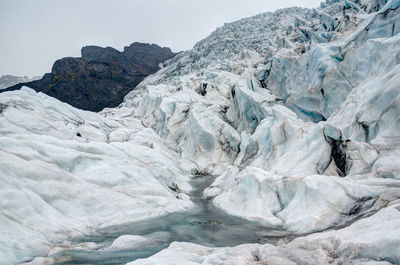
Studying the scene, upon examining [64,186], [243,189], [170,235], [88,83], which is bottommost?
[170,235]

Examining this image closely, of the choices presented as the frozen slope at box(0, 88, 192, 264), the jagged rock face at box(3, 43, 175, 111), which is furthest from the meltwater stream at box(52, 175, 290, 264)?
the jagged rock face at box(3, 43, 175, 111)

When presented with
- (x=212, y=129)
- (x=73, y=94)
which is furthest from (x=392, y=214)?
(x=73, y=94)

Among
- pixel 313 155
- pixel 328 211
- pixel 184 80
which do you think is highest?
pixel 184 80

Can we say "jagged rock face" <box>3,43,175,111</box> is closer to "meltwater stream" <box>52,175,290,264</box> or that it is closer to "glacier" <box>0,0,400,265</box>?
"glacier" <box>0,0,400,265</box>

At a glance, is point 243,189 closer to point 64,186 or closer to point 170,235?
point 170,235

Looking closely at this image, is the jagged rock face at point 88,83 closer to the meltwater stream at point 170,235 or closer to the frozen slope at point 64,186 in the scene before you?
the frozen slope at point 64,186

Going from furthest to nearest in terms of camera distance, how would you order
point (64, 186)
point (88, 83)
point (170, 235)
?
point (88, 83) < point (64, 186) < point (170, 235)

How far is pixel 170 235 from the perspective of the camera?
43.1ft

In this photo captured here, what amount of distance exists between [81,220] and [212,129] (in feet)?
79.6

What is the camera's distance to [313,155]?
17.6 metres

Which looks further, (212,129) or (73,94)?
(73,94)

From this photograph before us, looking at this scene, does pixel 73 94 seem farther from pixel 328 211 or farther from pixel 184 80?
pixel 328 211

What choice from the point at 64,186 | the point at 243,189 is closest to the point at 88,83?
the point at 64,186

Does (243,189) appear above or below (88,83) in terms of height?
below
